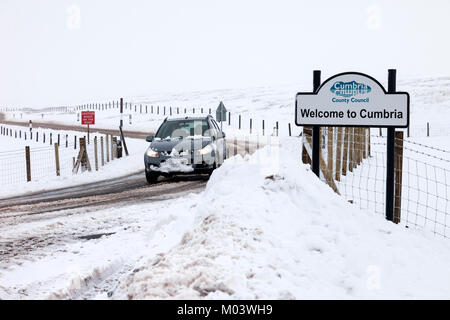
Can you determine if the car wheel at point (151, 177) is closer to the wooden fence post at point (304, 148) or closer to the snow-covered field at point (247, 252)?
the snow-covered field at point (247, 252)

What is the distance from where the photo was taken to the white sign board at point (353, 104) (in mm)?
7250

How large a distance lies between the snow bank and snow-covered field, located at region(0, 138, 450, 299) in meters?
0.01

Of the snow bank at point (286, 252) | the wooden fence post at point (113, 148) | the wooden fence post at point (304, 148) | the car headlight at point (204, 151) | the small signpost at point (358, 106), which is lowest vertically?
the wooden fence post at point (113, 148)

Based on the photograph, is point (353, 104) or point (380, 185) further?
point (380, 185)

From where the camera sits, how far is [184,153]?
42.4 feet

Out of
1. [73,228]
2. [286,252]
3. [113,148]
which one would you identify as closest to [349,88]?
[286,252]

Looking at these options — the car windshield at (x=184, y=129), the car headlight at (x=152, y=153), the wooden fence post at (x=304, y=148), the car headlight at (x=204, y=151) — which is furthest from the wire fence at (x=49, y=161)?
the wooden fence post at (x=304, y=148)

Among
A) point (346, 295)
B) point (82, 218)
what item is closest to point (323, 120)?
point (346, 295)

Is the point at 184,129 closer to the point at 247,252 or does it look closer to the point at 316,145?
the point at 316,145

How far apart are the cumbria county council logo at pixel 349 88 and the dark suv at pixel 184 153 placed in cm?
595

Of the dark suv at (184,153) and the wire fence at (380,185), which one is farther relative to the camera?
the dark suv at (184,153)

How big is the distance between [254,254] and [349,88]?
143 inches
